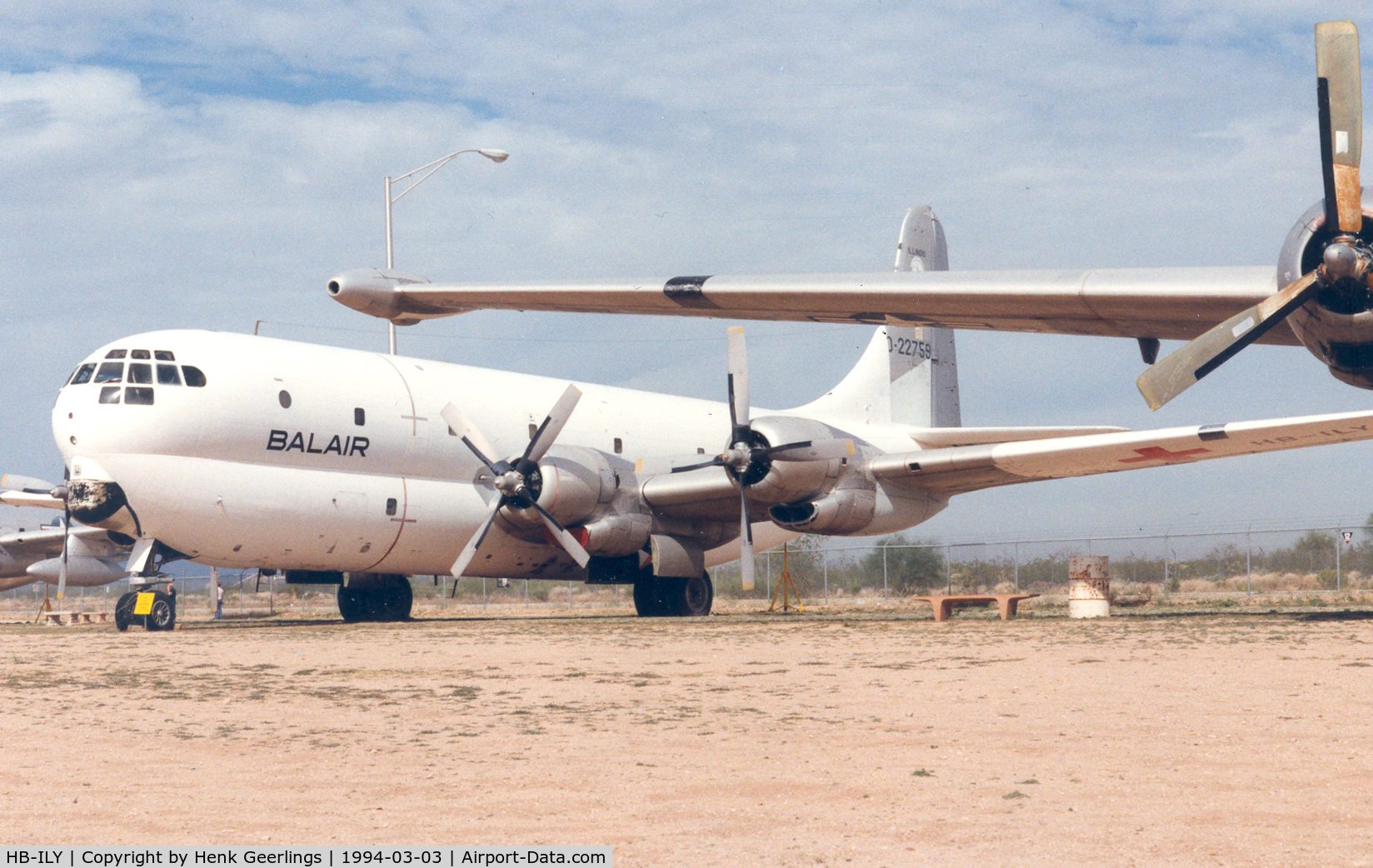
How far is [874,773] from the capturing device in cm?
641

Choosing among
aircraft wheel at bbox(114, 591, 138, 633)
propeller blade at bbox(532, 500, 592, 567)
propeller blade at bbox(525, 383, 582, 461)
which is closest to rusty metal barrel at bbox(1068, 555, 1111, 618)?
propeller blade at bbox(532, 500, 592, 567)

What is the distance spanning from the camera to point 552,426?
850 inches

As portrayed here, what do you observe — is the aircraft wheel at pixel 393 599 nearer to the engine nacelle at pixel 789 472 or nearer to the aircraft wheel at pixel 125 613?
the aircraft wheel at pixel 125 613

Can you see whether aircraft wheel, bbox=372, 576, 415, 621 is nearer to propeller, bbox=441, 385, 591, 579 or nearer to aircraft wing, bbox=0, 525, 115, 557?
propeller, bbox=441, 385, 591, 579

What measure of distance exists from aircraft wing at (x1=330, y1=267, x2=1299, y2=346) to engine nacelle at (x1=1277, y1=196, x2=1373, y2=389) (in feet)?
0.96

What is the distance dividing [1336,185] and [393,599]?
769 inches

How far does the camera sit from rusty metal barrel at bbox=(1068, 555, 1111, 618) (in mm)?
19734

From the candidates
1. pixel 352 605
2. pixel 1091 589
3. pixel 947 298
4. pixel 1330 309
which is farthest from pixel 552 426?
pixel 1330 309

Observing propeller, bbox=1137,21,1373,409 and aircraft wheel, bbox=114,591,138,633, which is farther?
aircraft wheel, bbox=114,591,138,633

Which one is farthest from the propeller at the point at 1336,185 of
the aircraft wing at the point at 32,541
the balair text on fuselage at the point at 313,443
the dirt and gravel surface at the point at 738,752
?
the aircraft wing at the point at 32,541

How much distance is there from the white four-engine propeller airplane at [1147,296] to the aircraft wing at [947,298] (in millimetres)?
11

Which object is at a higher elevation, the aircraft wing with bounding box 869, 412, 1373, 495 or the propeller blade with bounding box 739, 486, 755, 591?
the aircraft wing with bounding box 869, 412, 1373, 495

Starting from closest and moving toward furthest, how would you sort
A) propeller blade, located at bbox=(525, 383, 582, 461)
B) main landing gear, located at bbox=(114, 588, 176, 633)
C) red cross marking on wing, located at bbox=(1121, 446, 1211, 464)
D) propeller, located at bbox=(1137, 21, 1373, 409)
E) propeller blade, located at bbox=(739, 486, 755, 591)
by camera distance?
propeller, located at bbox=(1137, 21, 1373, 409) → main landing gear, located at bbox=(114, 588, 176, 633) → propeller blade, located at bbox=(739, 486, 755, 591) → red cross marking on wing, located at bbox=(1121, 446, 1211, 464) → propeller blade, located at bbox=(525, 383, 582, 461)

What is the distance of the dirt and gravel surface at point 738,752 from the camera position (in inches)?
199
